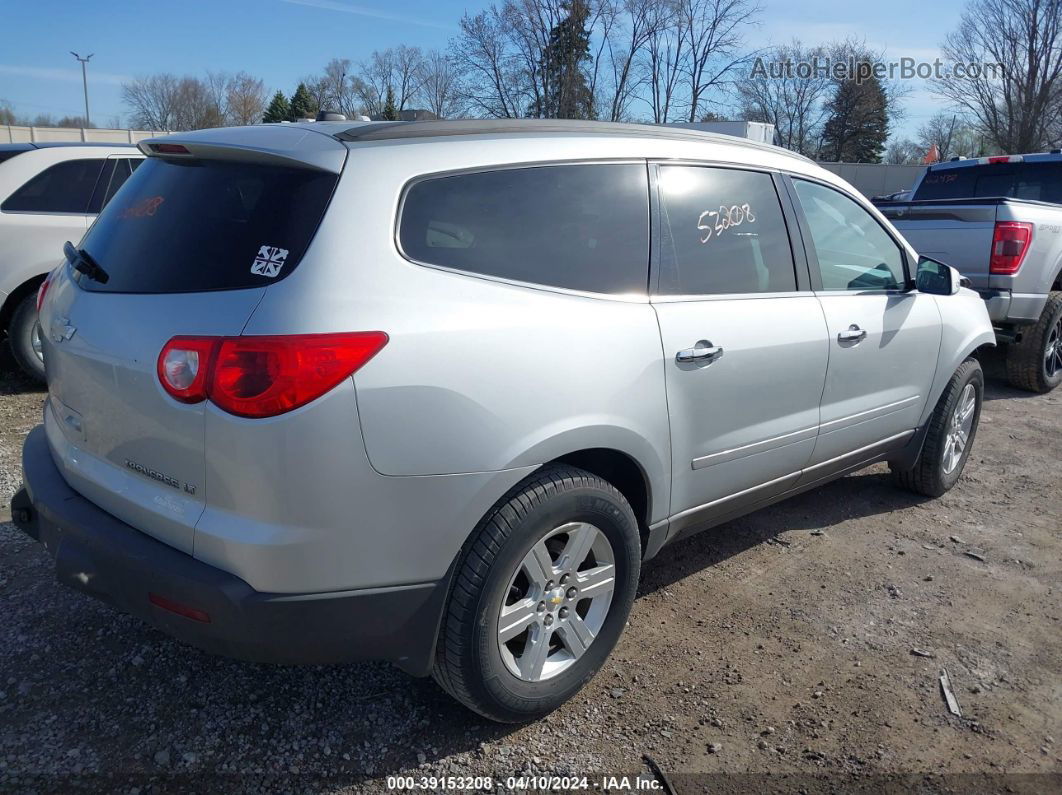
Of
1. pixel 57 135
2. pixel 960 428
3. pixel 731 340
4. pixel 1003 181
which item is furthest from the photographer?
pixel 57 135

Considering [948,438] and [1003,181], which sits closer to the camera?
[948,438]

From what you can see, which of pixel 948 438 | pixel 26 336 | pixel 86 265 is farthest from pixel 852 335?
pixel 26 336

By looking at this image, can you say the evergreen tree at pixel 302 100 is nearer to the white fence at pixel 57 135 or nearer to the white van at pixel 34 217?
the white fence at pixel 57 135

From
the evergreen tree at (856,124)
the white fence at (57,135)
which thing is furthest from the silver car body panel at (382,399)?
the evergreen tree at (856,124)

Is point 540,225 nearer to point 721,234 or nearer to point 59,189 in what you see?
point 721,234

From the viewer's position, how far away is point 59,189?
6.32 meters

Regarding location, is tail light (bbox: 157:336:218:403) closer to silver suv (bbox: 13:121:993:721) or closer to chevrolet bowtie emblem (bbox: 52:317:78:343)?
silver suv (bbox: 13:121:993:721)

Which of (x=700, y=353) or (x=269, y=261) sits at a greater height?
(x=269, y=261)

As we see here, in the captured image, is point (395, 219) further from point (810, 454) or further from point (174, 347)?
point (810, 454)

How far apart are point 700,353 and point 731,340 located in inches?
8.4

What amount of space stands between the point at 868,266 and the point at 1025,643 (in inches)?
70.6

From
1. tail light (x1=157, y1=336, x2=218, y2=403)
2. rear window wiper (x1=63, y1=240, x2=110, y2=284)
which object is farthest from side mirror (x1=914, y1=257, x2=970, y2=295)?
Answer: rear window wiper (x1=63, y1=240, x2=110, y2=284)

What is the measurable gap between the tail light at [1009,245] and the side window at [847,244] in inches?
122

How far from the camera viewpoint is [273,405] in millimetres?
2000
